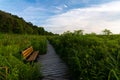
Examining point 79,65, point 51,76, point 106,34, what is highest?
point 106,34

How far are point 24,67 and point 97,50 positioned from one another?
2.60 meters

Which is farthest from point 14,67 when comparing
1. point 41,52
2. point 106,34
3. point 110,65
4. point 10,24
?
point 10,24

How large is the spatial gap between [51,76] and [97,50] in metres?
2.41

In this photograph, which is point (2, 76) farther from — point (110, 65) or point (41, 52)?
point (41, 52)

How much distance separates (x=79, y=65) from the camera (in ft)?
29.2

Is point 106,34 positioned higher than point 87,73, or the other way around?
point 106,34

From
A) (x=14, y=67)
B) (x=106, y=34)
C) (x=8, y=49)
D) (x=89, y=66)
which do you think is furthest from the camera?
(x=106, y=34)

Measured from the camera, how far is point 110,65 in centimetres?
760

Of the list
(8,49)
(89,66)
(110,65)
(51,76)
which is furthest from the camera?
(8,49)

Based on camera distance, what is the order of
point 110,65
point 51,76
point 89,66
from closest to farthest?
point 110,65
point 89,66
point 51,76

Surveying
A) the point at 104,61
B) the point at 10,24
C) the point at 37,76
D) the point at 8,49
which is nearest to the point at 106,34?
the point at 8,49

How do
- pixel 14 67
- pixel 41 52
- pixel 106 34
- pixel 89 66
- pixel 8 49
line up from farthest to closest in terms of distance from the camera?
pixel 41 52 → pixel 106 34 → pixel 8 49 → pixel 14 67 → pixel 89 66

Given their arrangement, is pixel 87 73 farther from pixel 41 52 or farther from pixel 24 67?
pixel 41 52

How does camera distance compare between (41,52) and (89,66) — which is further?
(41,52)
